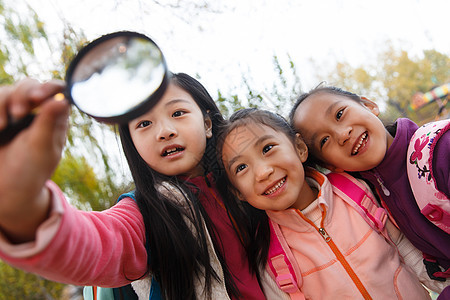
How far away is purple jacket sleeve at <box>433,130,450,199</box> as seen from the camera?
0.91 metres

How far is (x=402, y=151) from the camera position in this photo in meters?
1.05

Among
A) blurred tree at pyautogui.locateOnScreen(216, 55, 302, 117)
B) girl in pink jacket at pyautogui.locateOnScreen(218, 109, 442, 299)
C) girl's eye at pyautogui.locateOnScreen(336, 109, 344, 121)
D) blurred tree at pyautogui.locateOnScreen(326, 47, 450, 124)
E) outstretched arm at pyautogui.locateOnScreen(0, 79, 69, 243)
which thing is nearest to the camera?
outstretched arm at pyautogui.locateOnScreen(0, 79, 69, 243)

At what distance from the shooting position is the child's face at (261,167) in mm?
945

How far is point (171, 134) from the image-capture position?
2.58 feet

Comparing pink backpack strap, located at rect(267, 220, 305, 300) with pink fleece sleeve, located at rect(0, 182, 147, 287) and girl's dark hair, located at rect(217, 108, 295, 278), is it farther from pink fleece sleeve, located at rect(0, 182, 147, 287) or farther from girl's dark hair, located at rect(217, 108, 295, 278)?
pink fleece sleeve, located at rect(0, 182, 147, 287)

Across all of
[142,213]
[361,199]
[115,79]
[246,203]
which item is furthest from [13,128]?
[361,199]

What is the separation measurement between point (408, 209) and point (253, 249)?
52 centimetres

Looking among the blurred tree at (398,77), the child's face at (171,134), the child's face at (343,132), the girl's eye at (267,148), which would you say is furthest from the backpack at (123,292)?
the blurred tree at (398,77)

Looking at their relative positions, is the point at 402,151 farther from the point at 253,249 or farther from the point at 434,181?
the point at 253,249

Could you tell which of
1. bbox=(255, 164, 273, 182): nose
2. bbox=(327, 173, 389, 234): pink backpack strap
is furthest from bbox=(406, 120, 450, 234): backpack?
bbox=(255, 164, 273, 182): nose

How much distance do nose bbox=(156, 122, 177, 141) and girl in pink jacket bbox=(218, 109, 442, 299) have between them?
0.73 feet

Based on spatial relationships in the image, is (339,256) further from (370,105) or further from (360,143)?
(370,105)

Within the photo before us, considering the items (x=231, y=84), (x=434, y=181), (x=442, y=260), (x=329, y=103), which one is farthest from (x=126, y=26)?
(x=442, y=260)

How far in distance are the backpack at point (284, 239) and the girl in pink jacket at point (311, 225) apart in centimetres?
2
